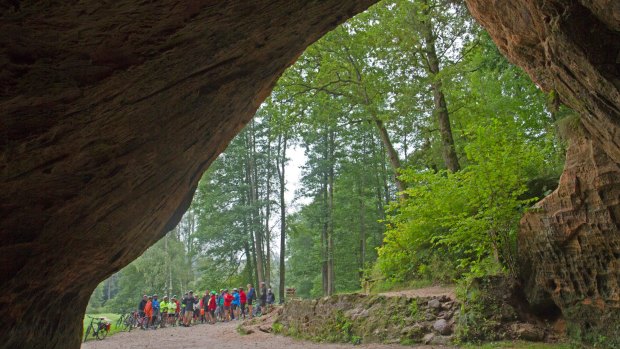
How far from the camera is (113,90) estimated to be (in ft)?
13.3

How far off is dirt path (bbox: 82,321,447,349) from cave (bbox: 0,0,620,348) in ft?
21.3

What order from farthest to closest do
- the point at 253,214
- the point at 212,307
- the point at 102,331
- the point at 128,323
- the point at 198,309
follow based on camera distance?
1. the point at 253,214
2. the point at 198,309
3. the point at 212,307
4. the point at 128,323
5. the point at 102,331

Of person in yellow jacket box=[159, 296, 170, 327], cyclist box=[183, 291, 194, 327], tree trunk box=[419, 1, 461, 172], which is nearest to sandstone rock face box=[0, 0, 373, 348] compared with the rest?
tree trunk box=[419, 1, 461, 172]

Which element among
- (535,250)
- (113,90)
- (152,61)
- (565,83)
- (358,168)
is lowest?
(535,250)

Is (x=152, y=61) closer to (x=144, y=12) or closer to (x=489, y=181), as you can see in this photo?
(x=144, y=12)

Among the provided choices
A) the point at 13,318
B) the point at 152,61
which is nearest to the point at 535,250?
the point at 152,61

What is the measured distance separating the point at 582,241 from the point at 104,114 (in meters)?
8.84

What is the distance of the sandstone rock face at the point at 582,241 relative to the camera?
812cm

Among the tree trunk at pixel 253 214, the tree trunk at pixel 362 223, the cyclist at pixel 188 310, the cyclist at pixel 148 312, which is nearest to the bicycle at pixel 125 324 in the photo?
the cyclist at pixel 148 312

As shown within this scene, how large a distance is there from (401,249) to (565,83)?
8783 millimetres

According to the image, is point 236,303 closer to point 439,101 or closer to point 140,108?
point 439,101

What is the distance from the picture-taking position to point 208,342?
14.5 metres

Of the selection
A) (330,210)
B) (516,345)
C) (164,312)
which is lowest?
(516,345)

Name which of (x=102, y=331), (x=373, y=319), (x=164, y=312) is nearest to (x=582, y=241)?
(x=373, y=319)
